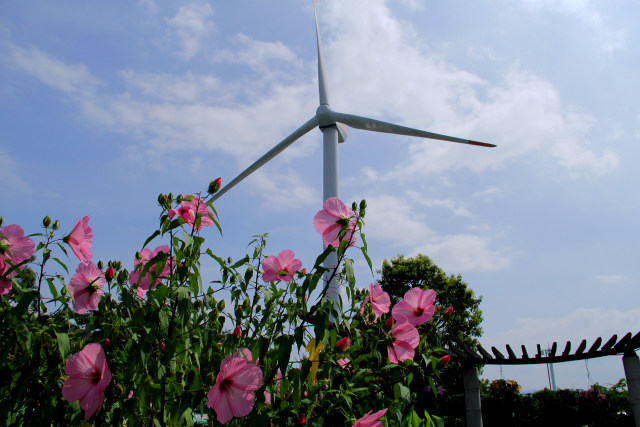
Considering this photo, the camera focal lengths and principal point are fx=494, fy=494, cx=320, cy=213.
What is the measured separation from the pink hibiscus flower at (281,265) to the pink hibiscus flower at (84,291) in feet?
1.73

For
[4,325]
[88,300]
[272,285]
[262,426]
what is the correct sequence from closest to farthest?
[262,426] → [4,325] → [88,300] → [272,285]

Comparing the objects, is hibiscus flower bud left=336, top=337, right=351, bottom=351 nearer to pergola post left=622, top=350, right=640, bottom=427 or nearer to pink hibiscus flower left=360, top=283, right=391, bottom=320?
pink hibiscus flower left=360, top=283, right=391, bottom=320

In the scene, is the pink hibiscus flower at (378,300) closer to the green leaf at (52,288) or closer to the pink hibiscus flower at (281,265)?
the pink hibiscus flower at (281,265)

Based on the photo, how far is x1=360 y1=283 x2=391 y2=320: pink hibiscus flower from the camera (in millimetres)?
1824

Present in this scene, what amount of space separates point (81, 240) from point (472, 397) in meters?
6.80

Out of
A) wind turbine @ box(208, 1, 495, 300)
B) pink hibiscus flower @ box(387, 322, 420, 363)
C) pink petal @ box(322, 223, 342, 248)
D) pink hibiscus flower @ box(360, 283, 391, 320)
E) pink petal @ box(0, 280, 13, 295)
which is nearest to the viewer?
pink petal @ box(0, 280, 13, 295)

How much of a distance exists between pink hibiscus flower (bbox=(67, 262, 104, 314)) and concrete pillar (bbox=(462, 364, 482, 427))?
6.54 meters

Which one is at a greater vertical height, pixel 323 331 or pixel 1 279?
pixel 1 279

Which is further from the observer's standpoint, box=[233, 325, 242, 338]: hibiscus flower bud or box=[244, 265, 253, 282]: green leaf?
box=[244, 265, 253, 282]: green leaf

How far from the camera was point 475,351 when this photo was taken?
7.05 m

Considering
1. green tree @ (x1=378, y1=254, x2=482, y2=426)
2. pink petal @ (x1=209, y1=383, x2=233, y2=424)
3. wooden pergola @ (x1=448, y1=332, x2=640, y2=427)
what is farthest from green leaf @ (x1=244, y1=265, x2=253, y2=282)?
green tree @ (x1=378, y1=254, x2=482, y2=426)

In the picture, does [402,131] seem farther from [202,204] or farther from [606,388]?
[202,204]

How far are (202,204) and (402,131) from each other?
459 inches

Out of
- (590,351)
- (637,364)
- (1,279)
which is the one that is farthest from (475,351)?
(1,279)
